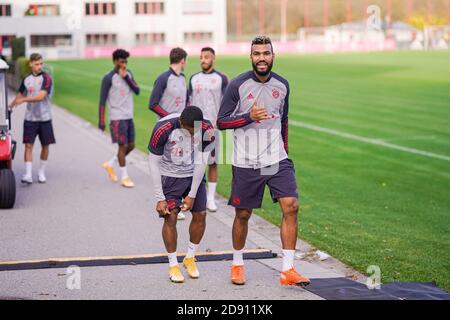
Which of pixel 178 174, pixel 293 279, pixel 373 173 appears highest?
pixel 178 174

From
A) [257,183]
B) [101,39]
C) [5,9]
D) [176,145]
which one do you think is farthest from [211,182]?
[101,39]

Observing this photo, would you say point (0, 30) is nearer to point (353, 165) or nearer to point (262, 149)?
point (353, 165)

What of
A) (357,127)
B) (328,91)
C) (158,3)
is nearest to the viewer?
(357,127)

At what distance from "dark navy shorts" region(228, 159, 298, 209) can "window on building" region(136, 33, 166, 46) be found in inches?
3658

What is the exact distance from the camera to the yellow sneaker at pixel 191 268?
8.63 m

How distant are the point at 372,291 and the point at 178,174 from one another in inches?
79.4

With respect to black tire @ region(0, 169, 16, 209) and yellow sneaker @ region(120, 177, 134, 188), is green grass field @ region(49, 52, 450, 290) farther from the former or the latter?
black tire @ region(0, 169, 16, 209)

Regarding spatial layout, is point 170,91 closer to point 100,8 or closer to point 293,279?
point 293,279

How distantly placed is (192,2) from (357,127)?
8274cm

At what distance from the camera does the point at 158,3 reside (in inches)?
3871

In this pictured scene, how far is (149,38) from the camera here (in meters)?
101

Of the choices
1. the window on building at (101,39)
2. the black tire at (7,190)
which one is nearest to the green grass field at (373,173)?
the black tire at (7,190)

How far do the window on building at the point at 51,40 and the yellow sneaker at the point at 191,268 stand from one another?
8405 centimetres

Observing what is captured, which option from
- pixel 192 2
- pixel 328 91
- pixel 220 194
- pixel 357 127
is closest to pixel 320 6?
pixel 192 2
